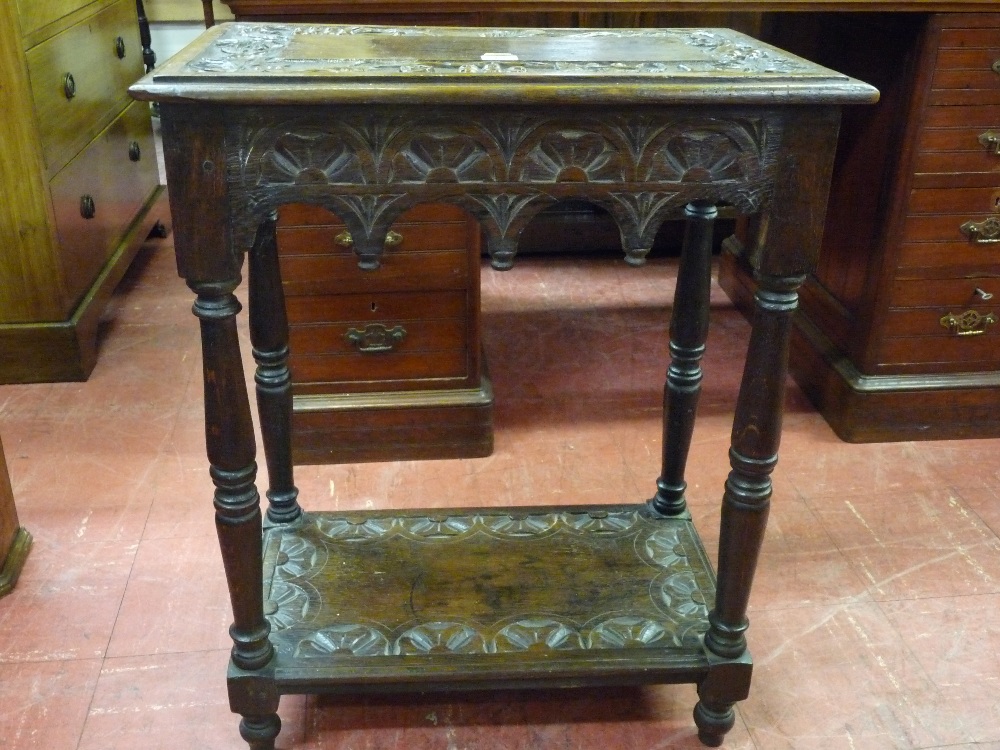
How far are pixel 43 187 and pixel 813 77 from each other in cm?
188

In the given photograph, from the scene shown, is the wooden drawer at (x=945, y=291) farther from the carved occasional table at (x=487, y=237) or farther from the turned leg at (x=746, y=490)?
the turned leg at (x=746, y=490)

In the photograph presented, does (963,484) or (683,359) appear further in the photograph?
(963,484)

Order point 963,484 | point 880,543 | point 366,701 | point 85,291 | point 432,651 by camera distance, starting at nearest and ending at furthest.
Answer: point 432,651
point 366,701
point 880,543
point 963,484
point 85,291

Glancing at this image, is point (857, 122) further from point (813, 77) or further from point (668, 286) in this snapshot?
point (813, 77)

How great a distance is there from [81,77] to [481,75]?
195 cm

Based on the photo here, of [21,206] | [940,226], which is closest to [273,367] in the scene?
[21,206]

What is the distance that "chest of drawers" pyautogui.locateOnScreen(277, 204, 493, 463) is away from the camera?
195cm

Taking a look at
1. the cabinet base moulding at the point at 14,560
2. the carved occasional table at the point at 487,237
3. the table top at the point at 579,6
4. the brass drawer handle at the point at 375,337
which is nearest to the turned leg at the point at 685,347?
the carved occasional table at the point at 487,237

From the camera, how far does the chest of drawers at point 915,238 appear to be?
76.5 inches

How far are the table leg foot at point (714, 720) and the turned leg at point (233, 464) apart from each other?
25.1 inches

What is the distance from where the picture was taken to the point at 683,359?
165cm

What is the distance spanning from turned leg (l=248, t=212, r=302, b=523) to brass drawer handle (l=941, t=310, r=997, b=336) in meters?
1.46

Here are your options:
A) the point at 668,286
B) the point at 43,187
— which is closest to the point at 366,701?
the point at 43,187

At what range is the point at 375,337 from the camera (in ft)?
6.72
